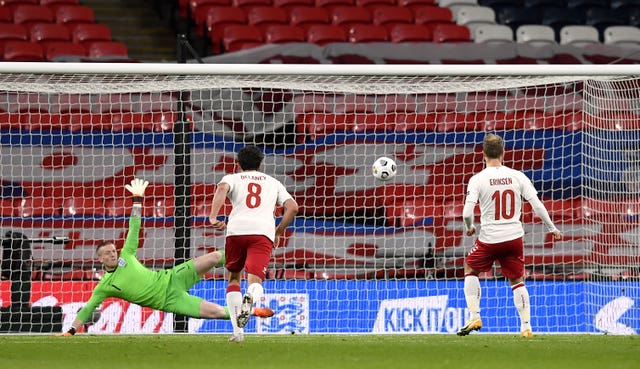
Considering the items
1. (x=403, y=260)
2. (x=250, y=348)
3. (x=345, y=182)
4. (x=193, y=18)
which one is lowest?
(x=250, y=348)

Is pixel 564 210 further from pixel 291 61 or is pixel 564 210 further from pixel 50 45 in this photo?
pixel 50 45

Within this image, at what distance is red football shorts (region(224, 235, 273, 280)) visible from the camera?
892 cm

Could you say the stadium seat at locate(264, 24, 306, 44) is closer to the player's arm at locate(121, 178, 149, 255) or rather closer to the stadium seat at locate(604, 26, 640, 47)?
the stadium seat at locate(604, 26, 640, 47)

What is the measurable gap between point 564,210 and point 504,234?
11.1 ft

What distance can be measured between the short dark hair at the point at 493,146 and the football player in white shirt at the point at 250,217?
1.68 meters

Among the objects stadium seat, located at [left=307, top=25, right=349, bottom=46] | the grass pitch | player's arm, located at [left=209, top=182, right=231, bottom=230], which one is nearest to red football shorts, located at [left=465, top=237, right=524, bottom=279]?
the grass pitch

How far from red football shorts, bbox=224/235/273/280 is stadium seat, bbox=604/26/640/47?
985 cm

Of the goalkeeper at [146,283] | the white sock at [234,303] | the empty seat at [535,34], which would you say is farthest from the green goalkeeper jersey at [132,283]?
the empty seat at [535,34]

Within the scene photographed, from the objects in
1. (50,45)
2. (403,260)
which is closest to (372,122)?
(403,260)

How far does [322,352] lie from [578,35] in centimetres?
1072

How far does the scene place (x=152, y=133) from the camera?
12.4 metres

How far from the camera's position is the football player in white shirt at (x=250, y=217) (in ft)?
29.3

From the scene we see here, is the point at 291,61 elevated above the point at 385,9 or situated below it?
below

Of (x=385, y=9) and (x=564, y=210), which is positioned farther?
(x=385, y=9)
